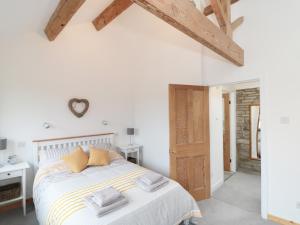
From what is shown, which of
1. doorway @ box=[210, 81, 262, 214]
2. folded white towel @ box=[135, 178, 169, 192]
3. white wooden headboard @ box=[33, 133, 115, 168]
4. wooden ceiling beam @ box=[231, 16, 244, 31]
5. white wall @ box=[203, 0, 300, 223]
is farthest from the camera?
doorway @ box=[210, 81, 262, 214]

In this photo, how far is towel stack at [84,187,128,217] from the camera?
1.81 metres

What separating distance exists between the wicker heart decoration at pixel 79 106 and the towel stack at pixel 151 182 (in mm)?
2065

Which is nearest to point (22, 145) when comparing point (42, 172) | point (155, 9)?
point (42, 172)

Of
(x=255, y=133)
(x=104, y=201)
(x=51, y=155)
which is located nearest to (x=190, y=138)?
(x=104, y=201)

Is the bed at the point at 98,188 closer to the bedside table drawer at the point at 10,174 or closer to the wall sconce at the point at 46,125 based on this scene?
the bedside table drawer at the point at 10,174

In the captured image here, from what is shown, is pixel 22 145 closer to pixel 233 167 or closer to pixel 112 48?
pixel 112 48

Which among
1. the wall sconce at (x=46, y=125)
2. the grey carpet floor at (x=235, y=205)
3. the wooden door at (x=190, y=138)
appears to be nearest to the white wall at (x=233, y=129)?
the grey carpet floor at (x=235, y=205)

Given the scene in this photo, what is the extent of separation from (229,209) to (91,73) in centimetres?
373

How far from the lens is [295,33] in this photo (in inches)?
100

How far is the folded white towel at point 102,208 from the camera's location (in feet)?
5.86

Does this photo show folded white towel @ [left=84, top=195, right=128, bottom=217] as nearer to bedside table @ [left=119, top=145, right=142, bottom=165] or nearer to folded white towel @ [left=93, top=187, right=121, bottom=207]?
folded white towel @ [left=93, top=187, right=121, bottom=207]

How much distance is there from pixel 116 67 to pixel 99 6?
4.45 feet

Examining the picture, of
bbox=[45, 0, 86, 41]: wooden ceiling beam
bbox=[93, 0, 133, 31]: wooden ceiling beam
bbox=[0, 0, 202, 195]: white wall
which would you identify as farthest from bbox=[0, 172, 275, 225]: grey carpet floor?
bbox=[93, 0, 133, 31]: wooden ceiling beam

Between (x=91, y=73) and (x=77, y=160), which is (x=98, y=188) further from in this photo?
(x=91, y=73)
